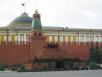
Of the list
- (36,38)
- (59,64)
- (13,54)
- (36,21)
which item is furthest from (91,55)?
(13,54)

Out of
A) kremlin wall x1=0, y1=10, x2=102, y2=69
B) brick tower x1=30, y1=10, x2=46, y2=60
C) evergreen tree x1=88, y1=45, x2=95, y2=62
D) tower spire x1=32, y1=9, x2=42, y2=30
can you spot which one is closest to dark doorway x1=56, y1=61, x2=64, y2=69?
kremlin wall x1=0, y1=10, x2=102, y2=69

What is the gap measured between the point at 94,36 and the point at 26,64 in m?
19.8

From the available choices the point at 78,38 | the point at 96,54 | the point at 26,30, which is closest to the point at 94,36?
the point at 78,38

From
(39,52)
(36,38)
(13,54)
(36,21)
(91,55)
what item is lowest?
(91,55)

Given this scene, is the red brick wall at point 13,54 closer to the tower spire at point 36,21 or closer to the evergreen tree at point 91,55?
the tower spire at point 36,21

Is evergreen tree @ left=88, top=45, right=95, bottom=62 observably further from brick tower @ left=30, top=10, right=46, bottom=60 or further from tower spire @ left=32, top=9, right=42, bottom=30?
tower spire @ left=32, top=9, right=42, bottom=30

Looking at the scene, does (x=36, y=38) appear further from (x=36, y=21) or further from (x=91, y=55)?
(x=91, y=55)

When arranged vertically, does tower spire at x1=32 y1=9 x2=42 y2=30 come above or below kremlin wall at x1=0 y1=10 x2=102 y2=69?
above

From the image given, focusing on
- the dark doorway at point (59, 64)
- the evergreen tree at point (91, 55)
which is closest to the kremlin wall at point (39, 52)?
the dark doorway at point (59, 64)

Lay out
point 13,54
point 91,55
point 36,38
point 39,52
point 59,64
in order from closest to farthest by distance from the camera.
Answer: point 59,64
point 39,52
point 13,54
point 36,38
point 91,55

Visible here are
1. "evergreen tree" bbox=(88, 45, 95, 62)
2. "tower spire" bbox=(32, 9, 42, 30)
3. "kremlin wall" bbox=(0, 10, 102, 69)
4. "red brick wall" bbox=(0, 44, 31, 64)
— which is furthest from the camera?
"evergreen tree" bbox=(88, 45, 95, 62)

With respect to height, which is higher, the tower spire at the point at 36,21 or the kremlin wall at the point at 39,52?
the tower spire at the point at 36,21

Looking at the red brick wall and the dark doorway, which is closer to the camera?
the dark doorway

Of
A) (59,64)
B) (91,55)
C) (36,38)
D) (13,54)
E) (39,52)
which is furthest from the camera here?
(91,55)
